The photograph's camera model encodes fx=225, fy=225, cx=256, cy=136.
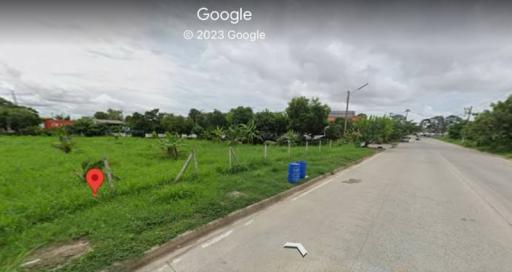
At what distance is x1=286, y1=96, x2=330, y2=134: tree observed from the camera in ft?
96.3

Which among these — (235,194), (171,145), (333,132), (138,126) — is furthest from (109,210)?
(138,126)

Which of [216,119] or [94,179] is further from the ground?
[216,119]

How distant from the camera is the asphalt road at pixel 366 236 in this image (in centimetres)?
305

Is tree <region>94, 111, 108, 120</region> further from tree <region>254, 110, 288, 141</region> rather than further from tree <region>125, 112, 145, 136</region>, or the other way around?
tree <region>254, 110, 288, 141</region>

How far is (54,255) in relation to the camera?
9.68ft

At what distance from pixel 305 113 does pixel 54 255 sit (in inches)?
1110

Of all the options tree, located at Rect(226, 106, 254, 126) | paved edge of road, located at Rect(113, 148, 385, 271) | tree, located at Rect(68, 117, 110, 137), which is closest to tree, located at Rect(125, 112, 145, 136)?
tree, located at Rect(68, 117, 110, 137)

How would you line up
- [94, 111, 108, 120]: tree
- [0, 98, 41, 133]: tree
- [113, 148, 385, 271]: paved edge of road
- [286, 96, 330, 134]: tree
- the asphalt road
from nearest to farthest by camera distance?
[113, 148, 385, 271]: paved edge of road, the asphalt road, [286, 96, 330, 134]: tree, [0, 98, 41, 133]: tree, [94, 111, 108, 120]: tree

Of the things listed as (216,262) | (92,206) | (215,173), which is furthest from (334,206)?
(92,206)

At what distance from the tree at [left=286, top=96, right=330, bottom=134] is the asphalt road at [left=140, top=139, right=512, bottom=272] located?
23.3 meters

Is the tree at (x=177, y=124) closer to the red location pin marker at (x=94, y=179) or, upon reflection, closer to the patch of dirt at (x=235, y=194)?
the patch of dirt at (x=235, y=194)

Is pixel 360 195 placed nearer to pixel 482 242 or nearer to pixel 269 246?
pixel 482 242

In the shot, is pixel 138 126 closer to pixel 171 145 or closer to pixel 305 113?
pixel 305 113

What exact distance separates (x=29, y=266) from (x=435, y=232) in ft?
20.0
